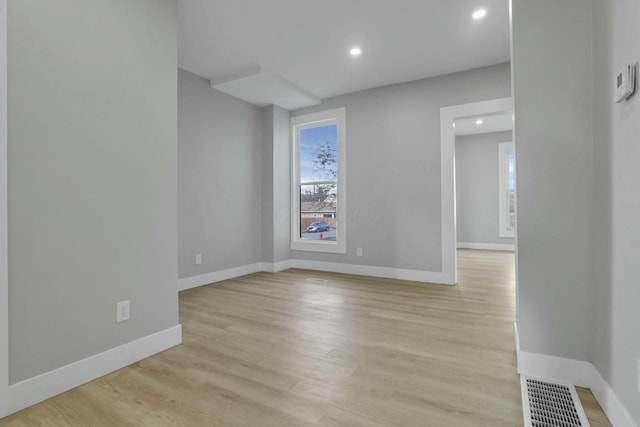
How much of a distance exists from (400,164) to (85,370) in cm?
383

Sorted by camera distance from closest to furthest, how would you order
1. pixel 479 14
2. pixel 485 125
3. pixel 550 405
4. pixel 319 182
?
1. pixel 550 405
2. pixel 479 14
3. pixel 319 182
4. pixel 485 125

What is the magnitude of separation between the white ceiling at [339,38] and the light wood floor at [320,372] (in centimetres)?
262

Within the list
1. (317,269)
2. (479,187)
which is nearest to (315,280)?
(317,269)

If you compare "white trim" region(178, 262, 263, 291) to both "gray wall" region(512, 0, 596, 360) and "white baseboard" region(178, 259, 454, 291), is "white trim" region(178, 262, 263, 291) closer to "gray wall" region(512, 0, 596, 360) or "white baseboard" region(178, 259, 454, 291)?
"white baseboard" region(178, 259, 454, 291)

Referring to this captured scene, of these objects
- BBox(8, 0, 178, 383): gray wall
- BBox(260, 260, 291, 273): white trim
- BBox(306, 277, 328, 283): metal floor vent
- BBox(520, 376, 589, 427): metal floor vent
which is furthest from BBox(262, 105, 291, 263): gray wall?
BBox(520, 376, 589, 427): metal floor vent

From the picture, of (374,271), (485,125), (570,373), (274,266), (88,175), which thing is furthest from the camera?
(485,125)

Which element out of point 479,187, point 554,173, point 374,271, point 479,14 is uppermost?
point 479,14

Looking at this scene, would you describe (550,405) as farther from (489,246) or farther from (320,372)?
(489,246)

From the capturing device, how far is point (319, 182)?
521 centimetres

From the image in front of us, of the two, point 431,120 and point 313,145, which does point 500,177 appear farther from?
point 313,145

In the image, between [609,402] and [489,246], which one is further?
[489,246]

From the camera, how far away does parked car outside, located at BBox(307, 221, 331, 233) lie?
518 cm

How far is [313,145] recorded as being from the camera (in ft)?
17.5

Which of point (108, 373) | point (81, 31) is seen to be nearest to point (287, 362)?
point (108, 373)
